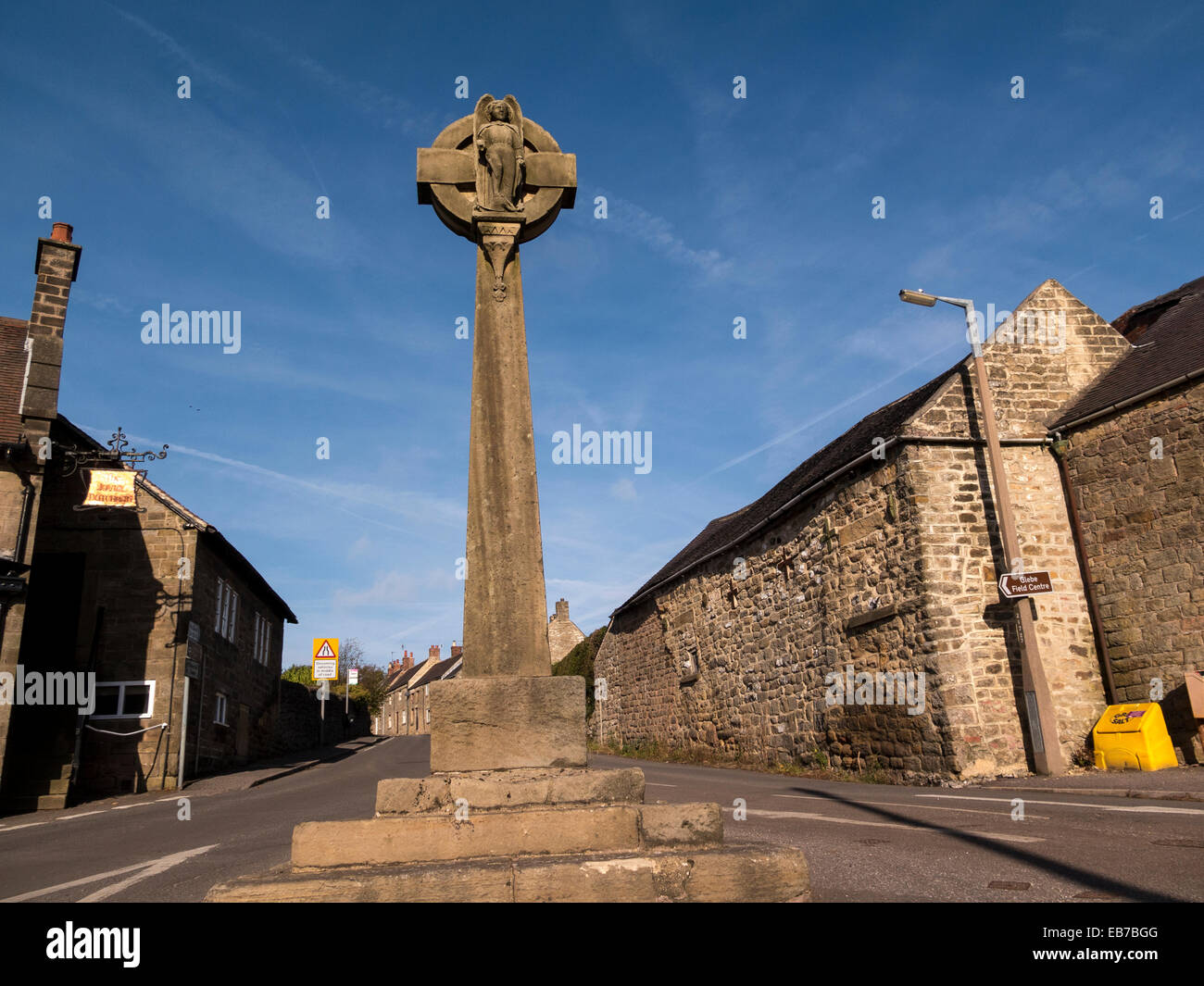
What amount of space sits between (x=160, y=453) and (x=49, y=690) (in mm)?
4695

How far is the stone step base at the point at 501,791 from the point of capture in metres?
3.45

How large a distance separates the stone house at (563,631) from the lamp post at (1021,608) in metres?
35.7

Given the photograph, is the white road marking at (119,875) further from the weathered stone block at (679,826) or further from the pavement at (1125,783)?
the pavement at (1125,783)

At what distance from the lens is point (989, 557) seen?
11.5 metres

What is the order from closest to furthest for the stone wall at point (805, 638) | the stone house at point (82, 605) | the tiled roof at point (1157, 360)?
the tiled roof at point (1157, 360) < the stone wall at point (805, 638) < the stone house at point (82, 605)

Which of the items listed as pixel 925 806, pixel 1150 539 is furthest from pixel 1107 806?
pixel 1150 539

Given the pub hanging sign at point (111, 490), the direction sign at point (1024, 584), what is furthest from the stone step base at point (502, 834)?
the pub hanging sign at point (111, 490)

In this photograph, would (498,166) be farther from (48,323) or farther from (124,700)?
(124,700)

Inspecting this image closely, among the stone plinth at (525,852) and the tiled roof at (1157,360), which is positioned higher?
the tiled roof at (1157,360)

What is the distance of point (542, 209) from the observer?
475 cm

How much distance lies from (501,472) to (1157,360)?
39.3 ft

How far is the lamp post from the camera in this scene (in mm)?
10281
